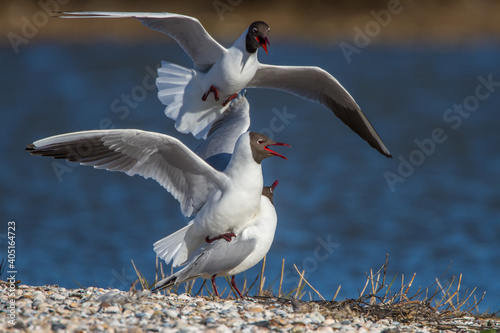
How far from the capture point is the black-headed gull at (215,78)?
5.79m

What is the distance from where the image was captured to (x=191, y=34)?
580 cm

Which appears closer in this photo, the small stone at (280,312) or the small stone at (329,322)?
the small stone at (329,322)

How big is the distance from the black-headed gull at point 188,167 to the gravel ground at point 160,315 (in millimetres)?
767

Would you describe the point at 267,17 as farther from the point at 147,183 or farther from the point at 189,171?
the point at 189,171

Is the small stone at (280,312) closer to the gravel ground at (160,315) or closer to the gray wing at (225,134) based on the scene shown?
the gravel ground at (160,315)

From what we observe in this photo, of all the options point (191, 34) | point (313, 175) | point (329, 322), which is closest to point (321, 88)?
point (191, 34)

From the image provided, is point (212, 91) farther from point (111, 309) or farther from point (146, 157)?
point (111, 309)

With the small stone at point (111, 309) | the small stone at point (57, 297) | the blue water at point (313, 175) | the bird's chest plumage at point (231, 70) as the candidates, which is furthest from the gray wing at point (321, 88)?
the small stone at point (111, 309)

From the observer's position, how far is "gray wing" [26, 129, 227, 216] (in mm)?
4910

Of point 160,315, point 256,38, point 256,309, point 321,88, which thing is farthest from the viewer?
point 321,88

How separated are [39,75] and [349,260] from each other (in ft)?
36.2

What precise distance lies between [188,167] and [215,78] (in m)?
0.90

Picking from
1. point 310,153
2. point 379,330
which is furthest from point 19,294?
point 310,153

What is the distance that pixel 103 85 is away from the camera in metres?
17.2
